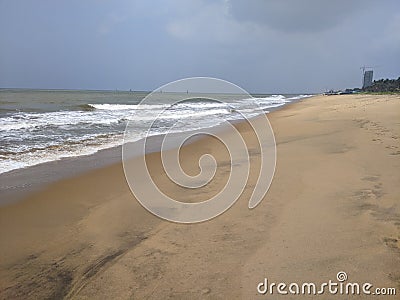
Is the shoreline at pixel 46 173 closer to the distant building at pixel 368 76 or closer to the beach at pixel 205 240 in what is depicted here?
the beach at pixel 205 240

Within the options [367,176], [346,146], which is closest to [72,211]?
[367,176]

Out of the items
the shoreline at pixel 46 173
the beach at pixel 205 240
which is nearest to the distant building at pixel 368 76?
the shoreline at pixel 46 173

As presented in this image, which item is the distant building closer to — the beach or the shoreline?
the shoreline

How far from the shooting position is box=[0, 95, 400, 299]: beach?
2.66 meters

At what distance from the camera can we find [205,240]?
340 centimetres

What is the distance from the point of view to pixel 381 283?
249cm

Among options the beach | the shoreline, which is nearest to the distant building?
the shoreline

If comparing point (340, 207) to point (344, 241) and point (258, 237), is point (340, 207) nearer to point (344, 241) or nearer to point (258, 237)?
point (344, 241)

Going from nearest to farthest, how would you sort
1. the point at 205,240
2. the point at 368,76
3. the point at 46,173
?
the point at 205,240 → the point at 46,173 → the point at 368,76

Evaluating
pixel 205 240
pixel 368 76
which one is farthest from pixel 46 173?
pixel 368 76

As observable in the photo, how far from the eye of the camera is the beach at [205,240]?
8.71ft

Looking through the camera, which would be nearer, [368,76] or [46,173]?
[46,173]

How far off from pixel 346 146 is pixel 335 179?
3096 millimetres

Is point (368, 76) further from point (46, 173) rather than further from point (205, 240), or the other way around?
point (205, 240)
